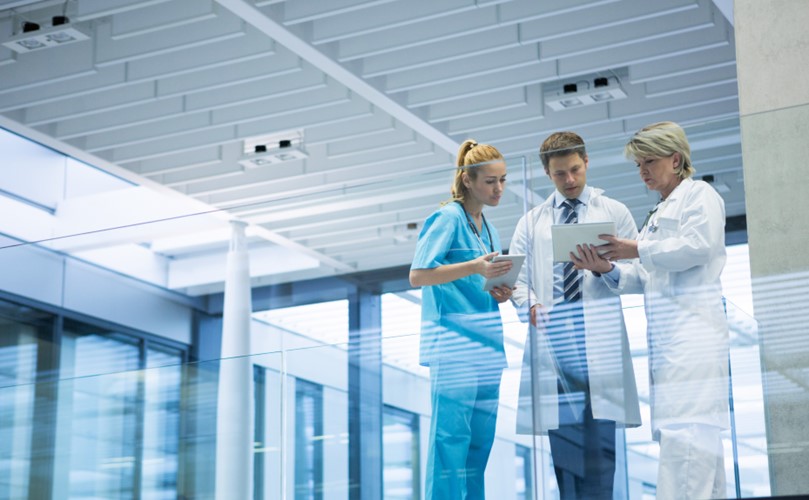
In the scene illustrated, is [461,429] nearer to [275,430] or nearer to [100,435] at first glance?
[275,430]

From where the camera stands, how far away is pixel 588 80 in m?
7.58

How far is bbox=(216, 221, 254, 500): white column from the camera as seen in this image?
4.89 m

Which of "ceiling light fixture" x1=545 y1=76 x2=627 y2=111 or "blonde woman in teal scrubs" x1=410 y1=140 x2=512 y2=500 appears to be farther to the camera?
"ceiling light fixture" x1=545 y1=76 x2=627 y2=111

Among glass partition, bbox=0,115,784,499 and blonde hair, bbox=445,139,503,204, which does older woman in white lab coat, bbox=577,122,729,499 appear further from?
blonde hair, bbox=445,139,503,204

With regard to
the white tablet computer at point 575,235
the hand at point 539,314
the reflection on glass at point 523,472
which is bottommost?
the reflection on glass at point 523,472

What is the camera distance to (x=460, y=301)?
4254mm

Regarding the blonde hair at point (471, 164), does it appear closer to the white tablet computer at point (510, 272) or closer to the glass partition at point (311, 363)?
the glass partition at point (311, 363)

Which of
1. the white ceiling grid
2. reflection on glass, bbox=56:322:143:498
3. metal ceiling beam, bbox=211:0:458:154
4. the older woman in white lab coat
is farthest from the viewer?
the white ceiling grid

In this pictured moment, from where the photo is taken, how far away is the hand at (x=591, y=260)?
389cm

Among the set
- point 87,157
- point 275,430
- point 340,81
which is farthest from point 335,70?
point 275,430

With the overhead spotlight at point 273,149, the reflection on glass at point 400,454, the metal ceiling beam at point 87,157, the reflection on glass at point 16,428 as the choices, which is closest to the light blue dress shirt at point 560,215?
the reflection on glass at point 400,454

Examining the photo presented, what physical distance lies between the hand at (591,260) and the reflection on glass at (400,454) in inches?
34.2

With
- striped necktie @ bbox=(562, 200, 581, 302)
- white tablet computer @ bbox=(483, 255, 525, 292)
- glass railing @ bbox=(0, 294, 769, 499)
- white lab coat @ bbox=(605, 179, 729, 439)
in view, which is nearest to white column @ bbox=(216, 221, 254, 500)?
glass railing @ bbox=(0, 294, 769, 499)

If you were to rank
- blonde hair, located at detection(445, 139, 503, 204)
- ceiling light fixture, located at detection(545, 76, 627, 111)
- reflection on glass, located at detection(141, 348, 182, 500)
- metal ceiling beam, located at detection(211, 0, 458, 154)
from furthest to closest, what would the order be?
ceiling light fixture, located at detection(545, 76, 627, 111) → metal ceiling beam, located at detection(211, 0, 458, 154) → reflection on glass, located at detection(141, 348, 182, 500) → blonde hair, located at detection(445, 139, 503, 204)
